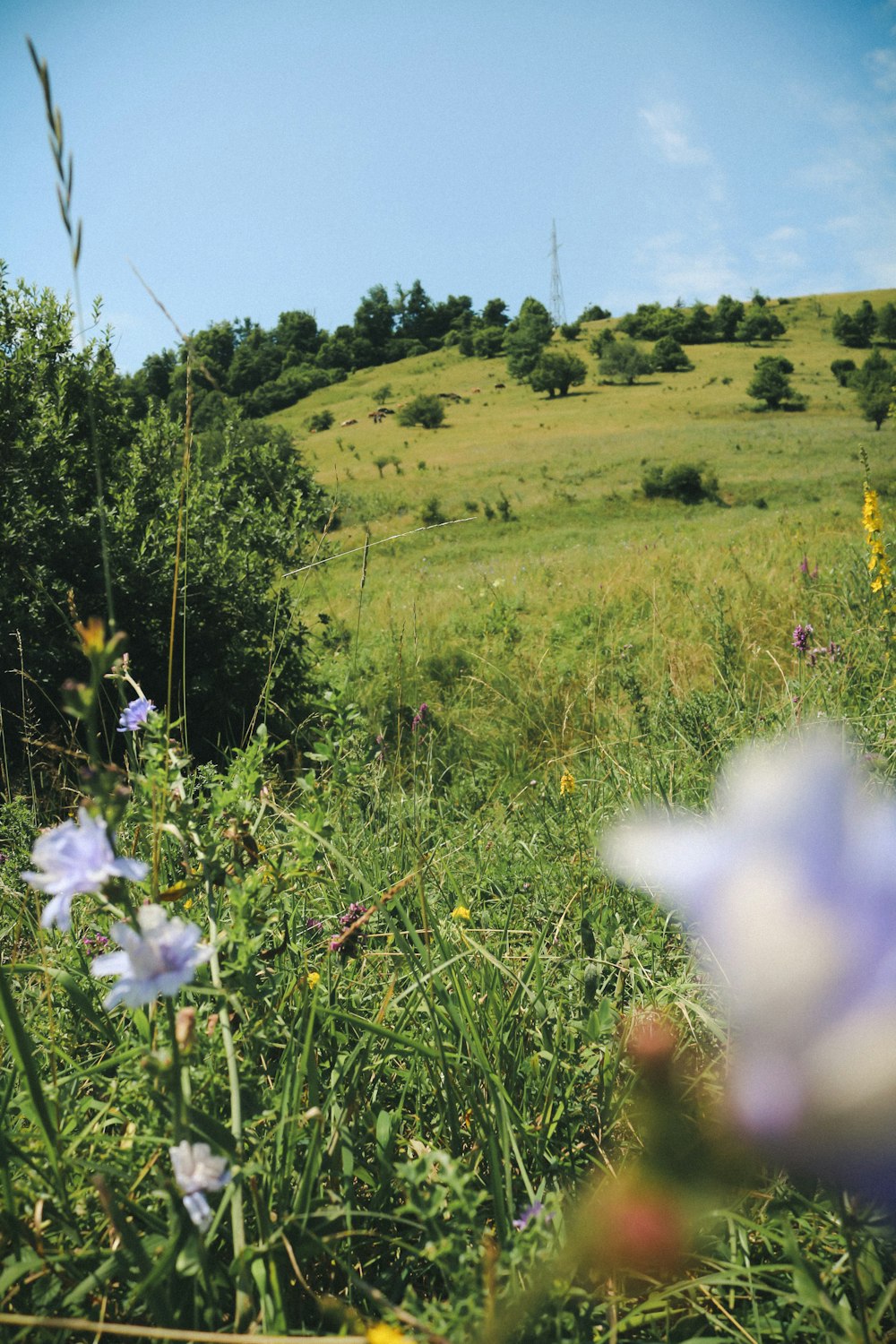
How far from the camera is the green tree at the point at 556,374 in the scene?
6631cm

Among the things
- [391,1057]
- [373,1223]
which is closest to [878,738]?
[391,1057]

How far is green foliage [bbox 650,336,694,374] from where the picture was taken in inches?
2753

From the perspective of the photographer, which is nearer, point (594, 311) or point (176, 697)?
point (176, 697)

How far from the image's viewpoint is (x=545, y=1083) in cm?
117

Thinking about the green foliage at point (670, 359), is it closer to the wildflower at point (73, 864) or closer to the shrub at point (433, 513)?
the shrub at point (433, 513)

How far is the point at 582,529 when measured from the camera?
84.8ft

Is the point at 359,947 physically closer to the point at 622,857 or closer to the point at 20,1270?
the point at 20,1270

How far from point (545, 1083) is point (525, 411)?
63641mm

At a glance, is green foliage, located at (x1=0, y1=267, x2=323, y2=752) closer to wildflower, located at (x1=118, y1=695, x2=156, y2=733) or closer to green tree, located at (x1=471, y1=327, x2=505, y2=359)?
wildflower, located at (x1=118, y1=695, x2=156, y2=733)

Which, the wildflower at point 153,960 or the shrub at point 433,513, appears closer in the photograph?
the wildflower at point 153,960

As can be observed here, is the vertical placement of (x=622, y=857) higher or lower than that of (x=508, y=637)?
higher

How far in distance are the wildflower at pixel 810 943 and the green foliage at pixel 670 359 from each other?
77526 millimetres

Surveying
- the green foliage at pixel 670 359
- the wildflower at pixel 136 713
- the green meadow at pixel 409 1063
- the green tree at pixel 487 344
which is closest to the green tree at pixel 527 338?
the green tree at pixel 487 344

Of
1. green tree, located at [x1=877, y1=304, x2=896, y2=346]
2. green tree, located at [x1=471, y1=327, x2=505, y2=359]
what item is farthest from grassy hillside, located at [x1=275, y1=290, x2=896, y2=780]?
green tree, located at [x1=877, y1=304, x2=896, y2=346]
